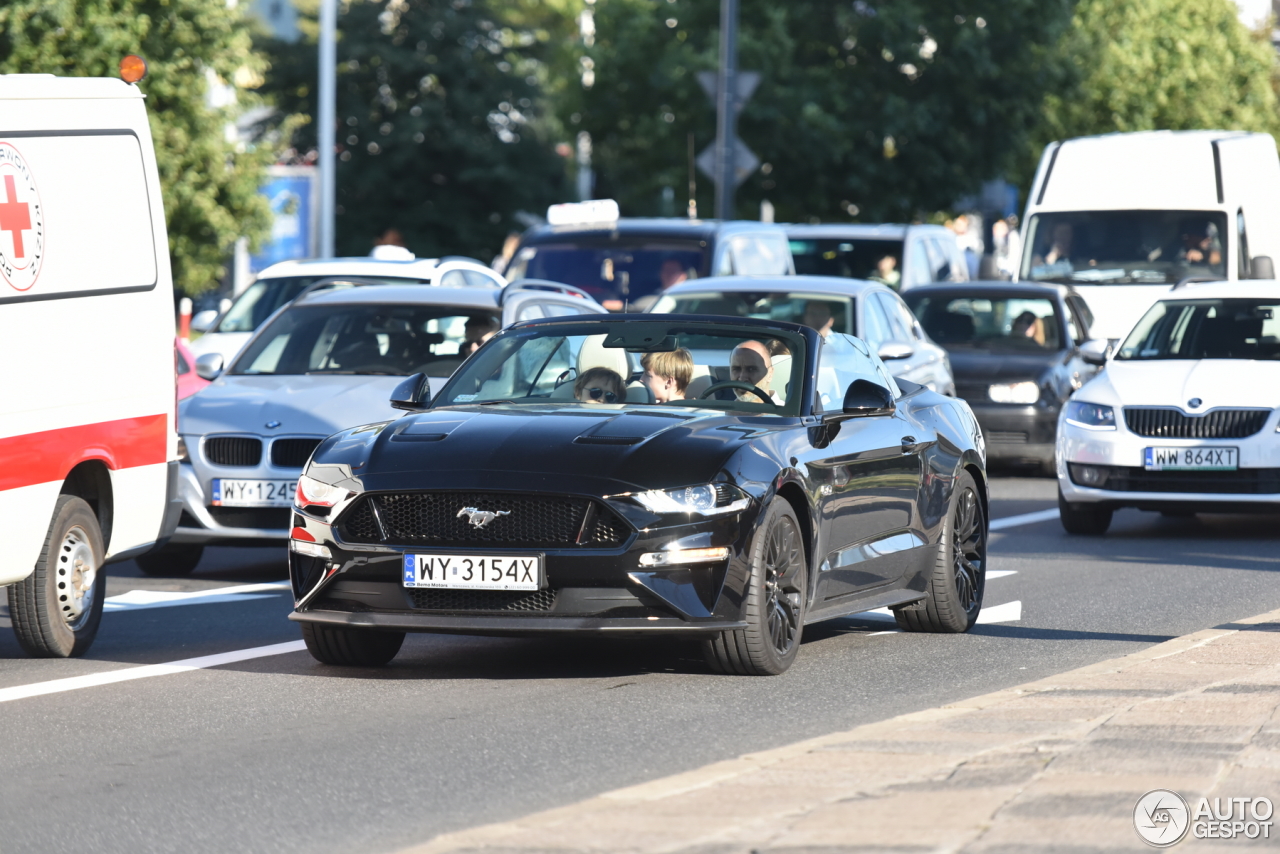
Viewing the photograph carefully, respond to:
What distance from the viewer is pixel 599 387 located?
30.9 feet

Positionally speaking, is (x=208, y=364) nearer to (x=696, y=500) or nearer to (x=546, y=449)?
(x=546, y=449)

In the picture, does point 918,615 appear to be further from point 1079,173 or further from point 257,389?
point 1079,173

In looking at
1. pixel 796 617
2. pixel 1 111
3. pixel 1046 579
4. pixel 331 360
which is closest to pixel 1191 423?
pixel 1046 579

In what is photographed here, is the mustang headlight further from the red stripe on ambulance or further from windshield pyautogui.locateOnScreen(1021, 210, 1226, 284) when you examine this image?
windshield pyautogui.locateOnScreen(1021, 210, 1226, 284)

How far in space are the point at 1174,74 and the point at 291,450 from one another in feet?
177

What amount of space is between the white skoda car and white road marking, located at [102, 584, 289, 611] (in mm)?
5589

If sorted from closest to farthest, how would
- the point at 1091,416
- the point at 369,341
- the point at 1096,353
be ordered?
the point at 369,341
the point at 1091,416
the point at 1096,353

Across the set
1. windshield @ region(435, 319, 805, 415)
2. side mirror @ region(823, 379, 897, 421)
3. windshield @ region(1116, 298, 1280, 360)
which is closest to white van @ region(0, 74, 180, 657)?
windshield @ region(435, 319, 805, 415)

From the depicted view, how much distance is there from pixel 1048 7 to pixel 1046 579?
25.4m

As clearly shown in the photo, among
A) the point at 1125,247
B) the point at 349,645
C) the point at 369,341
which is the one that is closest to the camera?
the point at 349,645

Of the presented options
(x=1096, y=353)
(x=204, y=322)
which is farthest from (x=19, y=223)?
(x=204, y=322)

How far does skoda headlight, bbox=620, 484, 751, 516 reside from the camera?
8.27 m

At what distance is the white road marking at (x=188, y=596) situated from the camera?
1158 cm

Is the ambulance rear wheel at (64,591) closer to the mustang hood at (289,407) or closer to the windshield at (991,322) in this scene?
the mustang hood at (289,407)
